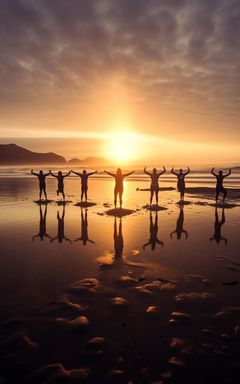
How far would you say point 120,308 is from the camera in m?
6.21

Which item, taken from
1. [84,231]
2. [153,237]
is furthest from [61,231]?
[153,237]

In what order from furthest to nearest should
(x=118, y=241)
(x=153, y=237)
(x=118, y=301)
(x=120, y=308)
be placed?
1. (x=153, y=237)
2. (x=118, y=241)
3. (x=118, y=301)
4. (x=120, y=308)

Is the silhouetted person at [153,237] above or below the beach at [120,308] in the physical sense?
above

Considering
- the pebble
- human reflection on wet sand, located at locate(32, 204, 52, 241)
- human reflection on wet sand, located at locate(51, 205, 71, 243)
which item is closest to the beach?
the pebble

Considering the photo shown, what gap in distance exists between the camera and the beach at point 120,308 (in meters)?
4.46

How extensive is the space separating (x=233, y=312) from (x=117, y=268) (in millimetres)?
3606

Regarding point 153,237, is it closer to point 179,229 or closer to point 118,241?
point 118,241

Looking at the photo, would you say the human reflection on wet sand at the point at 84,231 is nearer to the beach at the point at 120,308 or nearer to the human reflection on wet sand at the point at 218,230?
the beach at the point at 120,308

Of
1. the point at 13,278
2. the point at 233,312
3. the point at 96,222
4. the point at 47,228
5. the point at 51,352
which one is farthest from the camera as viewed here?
the point at 96,222

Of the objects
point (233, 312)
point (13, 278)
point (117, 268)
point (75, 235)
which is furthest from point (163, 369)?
point (75, 235)

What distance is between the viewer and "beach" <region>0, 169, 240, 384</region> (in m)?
4.46

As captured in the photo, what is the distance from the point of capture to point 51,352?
15.8 feet

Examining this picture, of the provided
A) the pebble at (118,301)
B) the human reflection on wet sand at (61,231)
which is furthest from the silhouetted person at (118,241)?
the pebble at (118,301)

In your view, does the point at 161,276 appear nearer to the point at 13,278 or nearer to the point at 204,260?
the point at 204,260
